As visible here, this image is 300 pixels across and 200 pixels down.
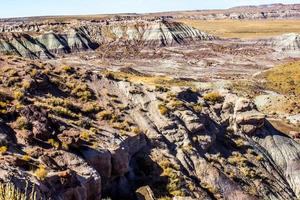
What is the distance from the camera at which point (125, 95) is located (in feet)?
130

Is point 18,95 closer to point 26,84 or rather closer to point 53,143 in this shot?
point 26,84

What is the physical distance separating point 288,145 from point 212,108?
7439 millimetres

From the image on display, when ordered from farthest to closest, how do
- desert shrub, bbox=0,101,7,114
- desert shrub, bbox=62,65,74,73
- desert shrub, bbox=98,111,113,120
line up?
desert shrub, bbox=62,65,74,73
desert shrub, bbox=98,111,113,120
desert shrub, bbox=0,101,7,114

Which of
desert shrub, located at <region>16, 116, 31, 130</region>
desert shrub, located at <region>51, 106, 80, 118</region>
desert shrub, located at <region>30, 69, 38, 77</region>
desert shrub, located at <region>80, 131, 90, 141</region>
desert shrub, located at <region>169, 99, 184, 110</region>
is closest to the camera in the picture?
desert shrub, located at <region>16, 116, 31, 130</region>

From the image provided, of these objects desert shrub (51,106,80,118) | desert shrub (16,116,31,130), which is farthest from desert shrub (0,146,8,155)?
desert shrub (51,106,80,118)

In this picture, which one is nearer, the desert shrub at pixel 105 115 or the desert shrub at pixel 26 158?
the desert shrub at pixel 26 158

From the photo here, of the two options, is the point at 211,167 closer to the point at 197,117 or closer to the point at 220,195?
the point at 220,195

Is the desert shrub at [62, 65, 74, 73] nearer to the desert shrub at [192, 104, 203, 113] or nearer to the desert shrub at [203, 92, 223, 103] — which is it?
the desert shrub at [192, 104, 203, 113]

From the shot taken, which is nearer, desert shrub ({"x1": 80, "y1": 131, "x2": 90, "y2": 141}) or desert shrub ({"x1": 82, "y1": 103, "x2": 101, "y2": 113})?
desert shrub ({"x1": 80, "y1": 131, "x2": 90, "y2": 141})

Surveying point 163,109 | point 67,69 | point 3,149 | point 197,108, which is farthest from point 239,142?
point 3,149

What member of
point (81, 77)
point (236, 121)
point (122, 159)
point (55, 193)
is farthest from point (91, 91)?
point (55, 193)

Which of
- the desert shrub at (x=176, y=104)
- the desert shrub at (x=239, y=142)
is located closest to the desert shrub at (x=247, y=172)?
the desert shrub at (x=239, y=142)

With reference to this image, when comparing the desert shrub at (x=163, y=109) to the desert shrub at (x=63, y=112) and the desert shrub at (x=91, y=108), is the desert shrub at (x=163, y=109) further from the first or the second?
the desert shrub at (x=63, y=112)

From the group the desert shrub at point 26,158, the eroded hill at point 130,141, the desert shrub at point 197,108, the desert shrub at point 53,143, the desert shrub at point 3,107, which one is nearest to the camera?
the desert shrub at point 26,158
